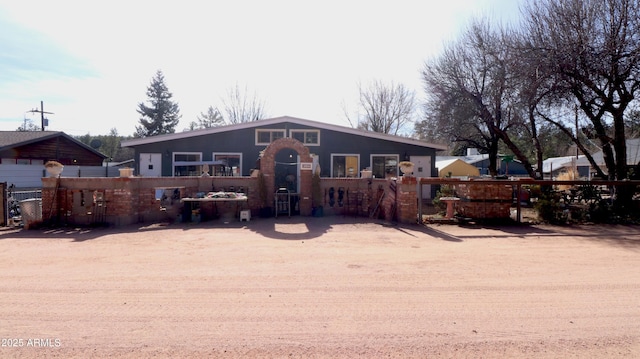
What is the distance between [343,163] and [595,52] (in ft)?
35.5

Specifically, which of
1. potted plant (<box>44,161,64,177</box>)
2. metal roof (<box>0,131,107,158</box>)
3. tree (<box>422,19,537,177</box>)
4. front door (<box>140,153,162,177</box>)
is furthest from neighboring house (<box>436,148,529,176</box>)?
metal roof (<box>0,131,107,158</box>)

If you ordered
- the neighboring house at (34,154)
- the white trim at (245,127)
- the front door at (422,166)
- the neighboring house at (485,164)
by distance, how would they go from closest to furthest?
1. the neighboring house at (34,154)
2. the white trim at (245,127)
3. the front door at (422,166)
4. the neighboring house at (485,164)

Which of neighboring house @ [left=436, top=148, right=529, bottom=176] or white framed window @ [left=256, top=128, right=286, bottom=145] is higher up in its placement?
white framed window @ [left=256, top=128, right=286, bottom=145]

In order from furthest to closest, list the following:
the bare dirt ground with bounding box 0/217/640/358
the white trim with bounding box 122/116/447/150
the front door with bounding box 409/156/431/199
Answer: the front door with bounding box 409/156/431/199, the white trim with bounding box 122/116/447/150, the bare dirt ground with bounding box 0/217/640/358

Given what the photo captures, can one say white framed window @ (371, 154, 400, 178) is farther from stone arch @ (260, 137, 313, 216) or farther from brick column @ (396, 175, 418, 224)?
brick column @ (396, 175, 418, 224)

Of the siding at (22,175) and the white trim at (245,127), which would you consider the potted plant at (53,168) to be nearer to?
the white trim at (245,127)

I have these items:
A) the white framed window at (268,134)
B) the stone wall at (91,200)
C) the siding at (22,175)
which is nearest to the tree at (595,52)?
the white framed window at (268,134)

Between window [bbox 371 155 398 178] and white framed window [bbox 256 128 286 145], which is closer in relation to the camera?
white framed window [bbox 256 128 286 145]

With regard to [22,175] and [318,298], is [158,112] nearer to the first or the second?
[22,175]

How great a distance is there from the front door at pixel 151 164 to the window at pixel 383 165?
1052 cm

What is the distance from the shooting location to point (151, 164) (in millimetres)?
18562

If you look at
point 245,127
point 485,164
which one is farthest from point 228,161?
point 485,164

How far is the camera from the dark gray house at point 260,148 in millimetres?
18500

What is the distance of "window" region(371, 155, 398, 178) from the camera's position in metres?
19.1
